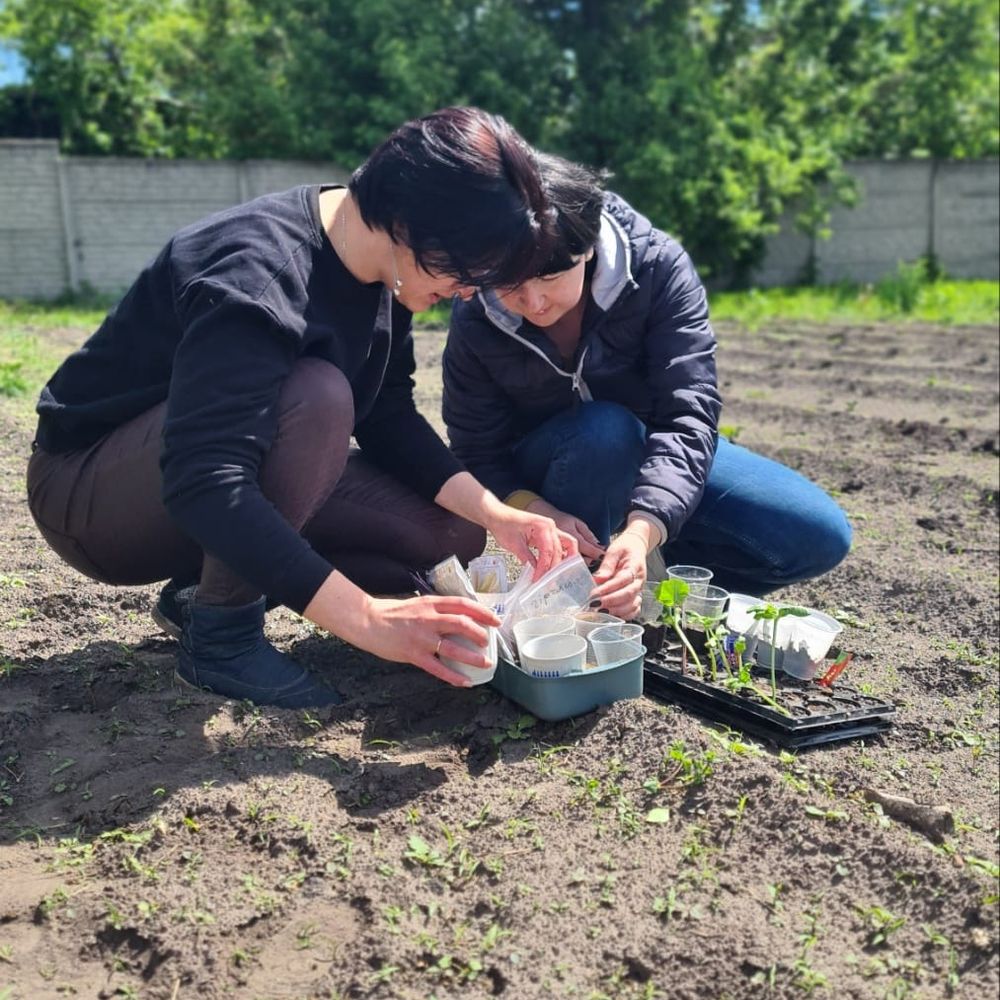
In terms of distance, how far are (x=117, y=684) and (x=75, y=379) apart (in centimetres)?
73

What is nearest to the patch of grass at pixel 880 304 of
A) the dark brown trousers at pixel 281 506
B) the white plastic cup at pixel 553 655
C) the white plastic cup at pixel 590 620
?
the dark brown trousers at pixel 281 506

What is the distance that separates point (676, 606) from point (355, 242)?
116 centimetres

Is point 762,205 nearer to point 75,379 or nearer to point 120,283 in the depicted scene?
point 120,283

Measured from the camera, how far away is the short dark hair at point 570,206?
2543mm

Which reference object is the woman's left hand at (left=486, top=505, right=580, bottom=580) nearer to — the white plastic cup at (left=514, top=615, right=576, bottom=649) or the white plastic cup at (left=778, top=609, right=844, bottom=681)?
the white plastic cup at (left=514, top=615, right=576, bottom=649)

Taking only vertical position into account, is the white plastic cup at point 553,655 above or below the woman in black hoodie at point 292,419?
below

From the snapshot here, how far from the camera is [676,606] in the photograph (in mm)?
2789

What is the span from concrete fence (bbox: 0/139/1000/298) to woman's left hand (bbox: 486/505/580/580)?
13070 mm

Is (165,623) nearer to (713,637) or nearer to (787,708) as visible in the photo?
(713,637)

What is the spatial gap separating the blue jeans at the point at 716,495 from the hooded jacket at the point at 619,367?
0.09 meters

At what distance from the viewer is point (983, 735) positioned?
2.75m

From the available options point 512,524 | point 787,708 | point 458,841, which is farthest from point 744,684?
point 458,841

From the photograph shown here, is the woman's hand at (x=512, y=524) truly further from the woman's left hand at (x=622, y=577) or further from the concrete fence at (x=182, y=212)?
the concrete fence at (x=182, y=212)

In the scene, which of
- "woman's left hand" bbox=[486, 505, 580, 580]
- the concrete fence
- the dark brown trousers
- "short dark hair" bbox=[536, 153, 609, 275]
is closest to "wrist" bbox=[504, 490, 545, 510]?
the dark brown trousers
